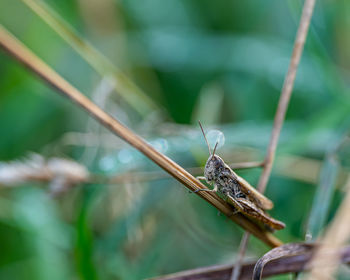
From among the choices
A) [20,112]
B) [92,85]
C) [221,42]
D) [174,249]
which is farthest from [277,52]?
[20,112]

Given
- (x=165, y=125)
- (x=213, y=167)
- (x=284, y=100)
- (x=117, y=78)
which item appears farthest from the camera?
(x=117, y=78)

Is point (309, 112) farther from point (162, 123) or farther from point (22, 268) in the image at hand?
point (22, 268)

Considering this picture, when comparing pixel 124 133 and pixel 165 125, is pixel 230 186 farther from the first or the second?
pixel 165 125

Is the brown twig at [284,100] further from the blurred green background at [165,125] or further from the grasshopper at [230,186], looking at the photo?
the blurred green background at [165,125]

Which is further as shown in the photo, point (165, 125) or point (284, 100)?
point (165, 125)

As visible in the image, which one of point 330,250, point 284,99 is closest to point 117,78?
point 284,99

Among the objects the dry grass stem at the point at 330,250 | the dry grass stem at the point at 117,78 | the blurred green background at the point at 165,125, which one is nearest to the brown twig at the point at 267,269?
the dry grass stem at the point at 330,250
